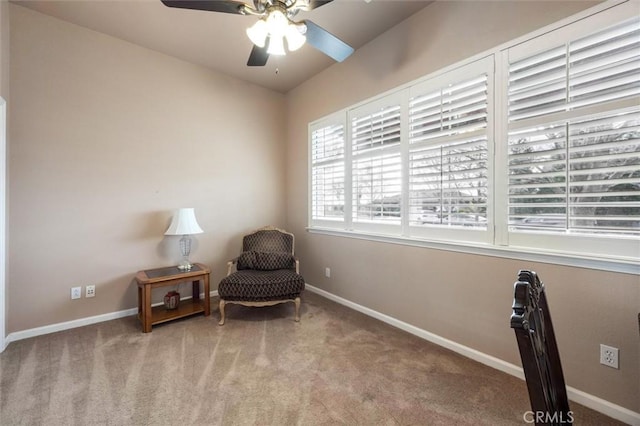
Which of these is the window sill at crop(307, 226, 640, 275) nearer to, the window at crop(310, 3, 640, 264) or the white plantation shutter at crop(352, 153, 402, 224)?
the window at crop(310, 3, 640, 264)

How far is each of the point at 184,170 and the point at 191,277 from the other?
1350 millimetres

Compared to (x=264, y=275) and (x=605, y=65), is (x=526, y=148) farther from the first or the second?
(x=264, y=275)

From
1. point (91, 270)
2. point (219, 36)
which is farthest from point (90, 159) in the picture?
point (219, 36)

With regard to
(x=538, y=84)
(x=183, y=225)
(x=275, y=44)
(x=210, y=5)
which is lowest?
(x=183, y=225)

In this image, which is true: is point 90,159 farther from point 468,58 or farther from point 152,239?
point 468,58

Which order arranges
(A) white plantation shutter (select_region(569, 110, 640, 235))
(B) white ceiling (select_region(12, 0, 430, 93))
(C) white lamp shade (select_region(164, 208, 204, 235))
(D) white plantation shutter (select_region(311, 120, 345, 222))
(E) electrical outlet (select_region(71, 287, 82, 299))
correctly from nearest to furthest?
(A) white plantation shutter (select_region(569, 110, 640, 235)) < (B) white ceiling (select_region(12, 0, 430, 93)) < (E) electrical outlet (select_region(71, 287, 82, 299)) < (C) white lamp shade (select_region(164, 208, 204, 235)) < (D) white plantation shutter (select_region(311, 120, 345, 222))

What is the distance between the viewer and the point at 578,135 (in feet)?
5.64

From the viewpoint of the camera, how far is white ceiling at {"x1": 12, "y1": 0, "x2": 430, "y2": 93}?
8.18 ft

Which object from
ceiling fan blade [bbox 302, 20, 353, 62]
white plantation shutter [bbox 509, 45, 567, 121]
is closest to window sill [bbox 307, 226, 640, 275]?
white plantation shutter [bbox 509, 45, 567, 121]

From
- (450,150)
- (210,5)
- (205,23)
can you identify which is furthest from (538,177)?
(205,23)

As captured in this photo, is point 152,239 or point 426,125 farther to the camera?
point 152,239

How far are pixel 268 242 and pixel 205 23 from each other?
2468 mm

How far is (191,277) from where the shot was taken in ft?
9.65

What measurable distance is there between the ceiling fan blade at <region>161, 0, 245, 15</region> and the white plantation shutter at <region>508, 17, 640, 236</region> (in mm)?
1937
